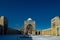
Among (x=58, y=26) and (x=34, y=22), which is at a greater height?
(x=34, y=22)

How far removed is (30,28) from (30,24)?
113cm

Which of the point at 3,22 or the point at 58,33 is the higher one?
the point at 3,22

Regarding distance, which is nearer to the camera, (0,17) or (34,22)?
(0,17)

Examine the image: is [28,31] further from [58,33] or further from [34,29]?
[58,33]

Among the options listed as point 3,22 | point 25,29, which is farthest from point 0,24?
point 25,29

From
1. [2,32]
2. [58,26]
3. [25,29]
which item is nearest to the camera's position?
[58,26]

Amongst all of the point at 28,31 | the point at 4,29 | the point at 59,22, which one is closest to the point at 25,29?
Answer: the point at 28,31

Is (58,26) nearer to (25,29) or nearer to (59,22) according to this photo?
(59,22)

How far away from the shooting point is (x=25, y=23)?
136ft

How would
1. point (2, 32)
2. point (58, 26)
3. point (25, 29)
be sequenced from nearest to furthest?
point (58, 26) < point (2, 32) < point (25, 29)

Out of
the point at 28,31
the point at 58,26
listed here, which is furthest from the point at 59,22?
the point at 28,31

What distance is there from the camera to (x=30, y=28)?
41.7 metres

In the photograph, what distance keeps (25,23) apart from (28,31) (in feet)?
7.80

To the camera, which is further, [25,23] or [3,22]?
[25,23]
